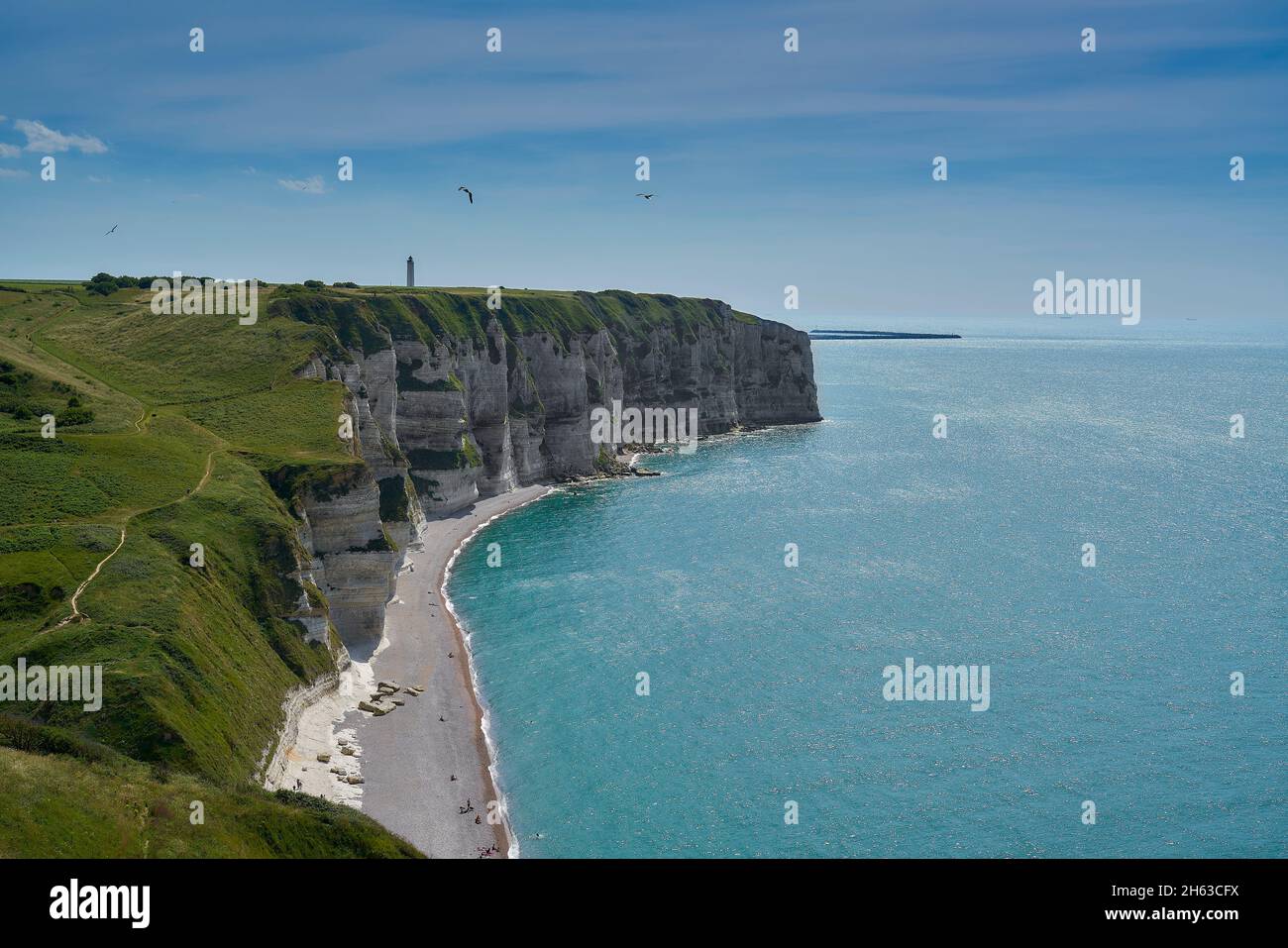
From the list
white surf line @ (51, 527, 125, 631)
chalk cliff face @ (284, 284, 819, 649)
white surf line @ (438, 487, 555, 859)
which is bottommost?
white surf line @ (438, 487, 555, 859)

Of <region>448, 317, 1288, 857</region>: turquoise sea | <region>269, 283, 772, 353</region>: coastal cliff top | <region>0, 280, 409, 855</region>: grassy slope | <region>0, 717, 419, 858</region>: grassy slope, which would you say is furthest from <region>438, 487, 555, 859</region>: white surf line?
<region>269, 283, 772, 353</region>: coastal cliff top

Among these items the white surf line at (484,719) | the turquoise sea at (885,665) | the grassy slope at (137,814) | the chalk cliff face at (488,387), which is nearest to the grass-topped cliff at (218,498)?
the grassy slope at (137,814)

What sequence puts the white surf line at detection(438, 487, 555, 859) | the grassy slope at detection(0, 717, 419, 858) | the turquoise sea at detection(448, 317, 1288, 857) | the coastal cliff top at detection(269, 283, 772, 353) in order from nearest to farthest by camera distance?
the grassy slope at detection(0, 717, 419, 858) → the white surf line at detection(438, 487, 555, 859) → the turquoise sea at detection(448, 317, 1288, 857) → the coastal cliff top at detection(269, 283, 772, 353)

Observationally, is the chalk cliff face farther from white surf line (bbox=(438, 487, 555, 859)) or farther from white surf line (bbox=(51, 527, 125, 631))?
white surf line (bbox=(51, 527, 125, 631))

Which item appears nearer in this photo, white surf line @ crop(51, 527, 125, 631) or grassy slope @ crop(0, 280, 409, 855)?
grassy slope @ crop(0, 280, 409, 855)
